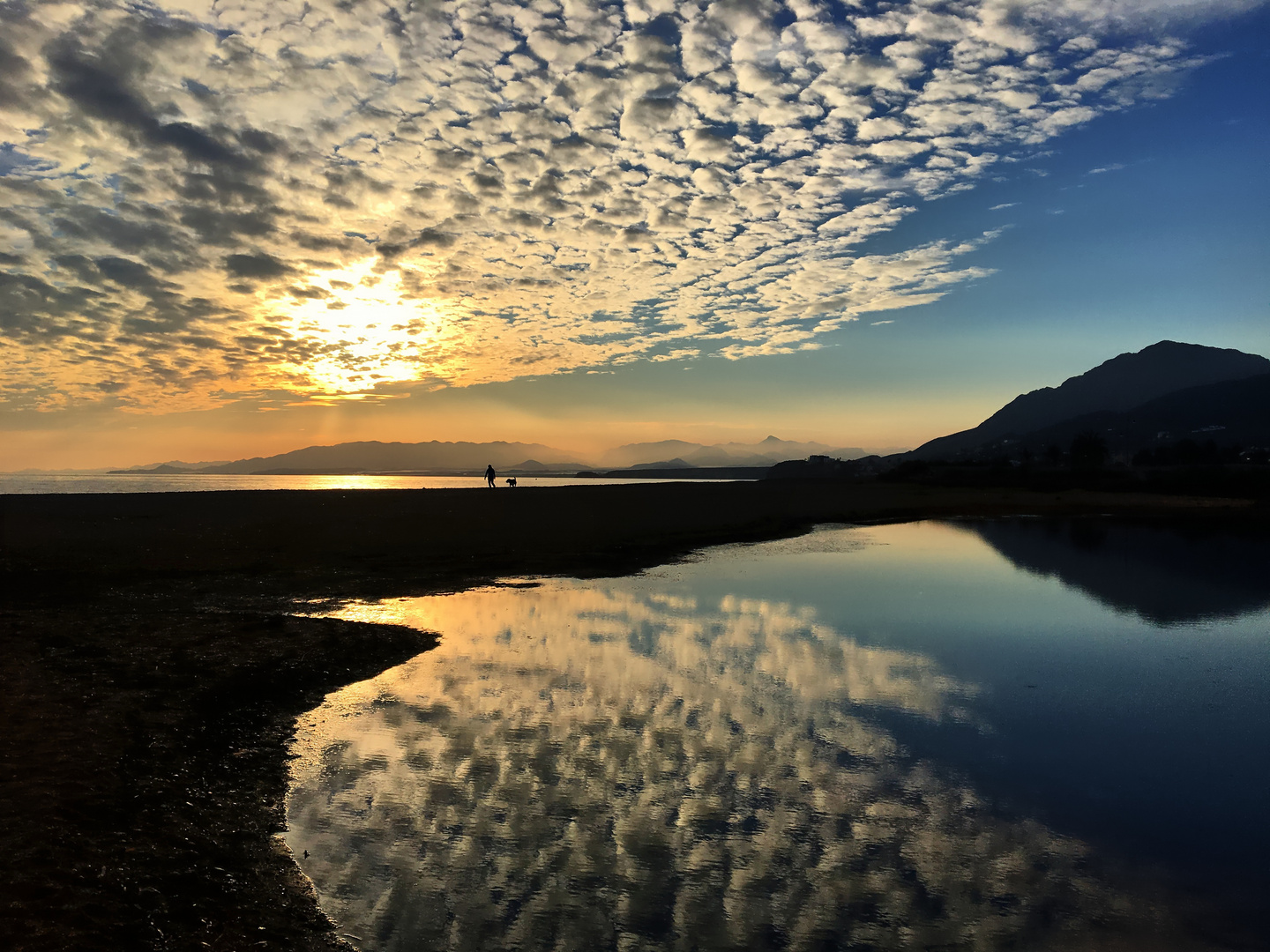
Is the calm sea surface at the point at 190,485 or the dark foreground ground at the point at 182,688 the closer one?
the dark foreground ground at the point at 182,688

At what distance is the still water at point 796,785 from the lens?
6309 millimetres

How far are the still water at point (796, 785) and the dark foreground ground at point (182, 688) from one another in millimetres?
706

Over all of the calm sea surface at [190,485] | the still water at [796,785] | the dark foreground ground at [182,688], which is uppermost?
the calm sea surface at [190,485]

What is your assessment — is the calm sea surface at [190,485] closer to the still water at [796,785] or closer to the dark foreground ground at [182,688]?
the dark foreground ground at [182,688]

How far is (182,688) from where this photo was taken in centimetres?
1204

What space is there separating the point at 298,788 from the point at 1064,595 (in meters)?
22.8

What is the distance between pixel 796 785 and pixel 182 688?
401 inches

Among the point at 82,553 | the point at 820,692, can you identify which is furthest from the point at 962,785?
the point at 82,553

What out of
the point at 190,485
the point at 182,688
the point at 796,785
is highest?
the point at 190,485

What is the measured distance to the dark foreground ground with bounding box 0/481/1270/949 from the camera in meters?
6.21

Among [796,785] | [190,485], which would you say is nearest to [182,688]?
[796,785]

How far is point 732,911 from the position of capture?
6324mm

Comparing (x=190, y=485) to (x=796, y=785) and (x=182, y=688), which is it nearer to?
(x=182, y=688)

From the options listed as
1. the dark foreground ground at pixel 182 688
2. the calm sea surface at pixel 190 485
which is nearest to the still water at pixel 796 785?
the dark foreground ground at pixel 182 688
